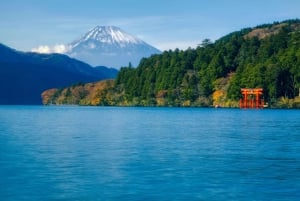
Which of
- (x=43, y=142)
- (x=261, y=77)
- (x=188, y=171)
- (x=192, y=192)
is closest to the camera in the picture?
(x=192, y=192)

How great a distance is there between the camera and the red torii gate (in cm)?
18194

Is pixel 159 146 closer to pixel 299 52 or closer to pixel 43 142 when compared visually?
pixel 43 142

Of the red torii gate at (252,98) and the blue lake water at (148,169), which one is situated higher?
the red torii gate at (252,98)

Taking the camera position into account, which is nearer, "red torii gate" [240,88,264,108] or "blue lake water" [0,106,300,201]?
"blue lake water" [0,106,300,201]

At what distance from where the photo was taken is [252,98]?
187375 millimetres

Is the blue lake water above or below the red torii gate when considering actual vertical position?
below

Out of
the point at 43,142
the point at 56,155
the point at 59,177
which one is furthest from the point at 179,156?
the point at 43,142

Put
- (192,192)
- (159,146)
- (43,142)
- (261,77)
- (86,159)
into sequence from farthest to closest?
(261,77)
(43,142)
(159,146)
(86,159)
(192,192)

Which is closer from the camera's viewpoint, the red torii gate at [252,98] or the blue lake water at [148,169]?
the blue lake water at [148,169]

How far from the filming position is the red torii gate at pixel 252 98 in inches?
7163

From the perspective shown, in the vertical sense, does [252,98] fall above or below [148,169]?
above

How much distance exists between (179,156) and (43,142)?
54.3 feet

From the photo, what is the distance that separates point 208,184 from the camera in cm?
3120

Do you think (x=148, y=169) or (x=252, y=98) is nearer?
(x=148, y=169)
